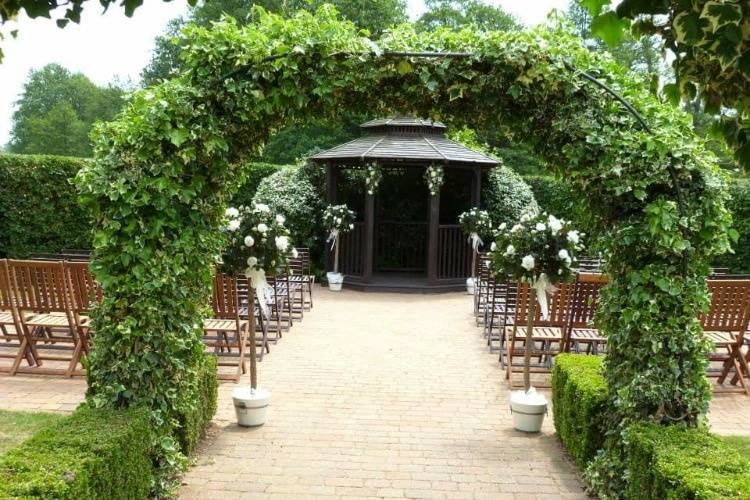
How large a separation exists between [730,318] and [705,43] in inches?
220

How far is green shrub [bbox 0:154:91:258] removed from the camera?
13.0m

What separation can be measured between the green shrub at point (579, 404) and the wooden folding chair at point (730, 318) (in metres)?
1.87

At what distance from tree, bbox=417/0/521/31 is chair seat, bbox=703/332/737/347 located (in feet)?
93.0

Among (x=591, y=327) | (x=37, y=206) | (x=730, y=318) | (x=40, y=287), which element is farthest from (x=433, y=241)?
(x=40, y=287)

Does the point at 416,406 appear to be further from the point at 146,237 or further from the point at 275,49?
the point at 275,49

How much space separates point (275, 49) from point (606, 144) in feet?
7.01

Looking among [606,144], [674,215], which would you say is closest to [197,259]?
[606,144]

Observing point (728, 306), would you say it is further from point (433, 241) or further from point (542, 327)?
point (433, 241)

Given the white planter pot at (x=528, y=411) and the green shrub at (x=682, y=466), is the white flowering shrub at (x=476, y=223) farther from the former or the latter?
the green shrub at (x=682, y=466)

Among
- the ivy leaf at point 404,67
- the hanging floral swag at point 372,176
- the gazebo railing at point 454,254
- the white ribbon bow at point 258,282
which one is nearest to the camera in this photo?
the ivy leaf at point 404,67

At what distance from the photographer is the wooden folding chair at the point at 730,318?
20.7ft

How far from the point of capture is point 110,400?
13.5 feet

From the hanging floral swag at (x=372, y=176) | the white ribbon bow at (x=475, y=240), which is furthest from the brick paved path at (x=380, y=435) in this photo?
the hanging floral swag at (x=372, y=176)

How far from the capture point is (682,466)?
307 centimetres
